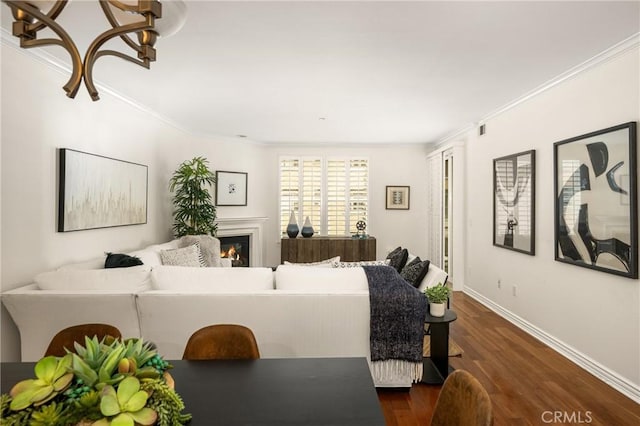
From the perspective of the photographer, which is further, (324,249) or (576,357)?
(324,249)

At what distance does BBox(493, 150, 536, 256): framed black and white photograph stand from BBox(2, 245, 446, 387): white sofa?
92.4 inches

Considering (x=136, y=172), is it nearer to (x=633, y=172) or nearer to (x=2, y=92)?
(x=2, y=92)

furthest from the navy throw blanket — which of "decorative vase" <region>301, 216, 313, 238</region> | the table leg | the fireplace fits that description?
"decorative vase" <region>301, 216, 313, 238</region>

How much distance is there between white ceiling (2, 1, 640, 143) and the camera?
2.27 metres

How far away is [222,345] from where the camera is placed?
5.66ft

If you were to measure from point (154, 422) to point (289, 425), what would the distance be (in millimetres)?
380

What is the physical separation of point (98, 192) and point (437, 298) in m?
3.22

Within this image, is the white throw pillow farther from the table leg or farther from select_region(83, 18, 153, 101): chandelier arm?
the table leg

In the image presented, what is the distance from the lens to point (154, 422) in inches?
35.8

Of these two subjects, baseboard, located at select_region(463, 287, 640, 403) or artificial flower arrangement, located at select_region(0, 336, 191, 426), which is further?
baseboard, located at select_region(463, 287, 640, 403)

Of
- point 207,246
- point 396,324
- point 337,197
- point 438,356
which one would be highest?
point 337,197

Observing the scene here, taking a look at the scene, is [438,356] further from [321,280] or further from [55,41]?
[55,41]

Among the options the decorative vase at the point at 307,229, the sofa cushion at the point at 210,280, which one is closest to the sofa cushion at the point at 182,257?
the sofa cushion at the point at 210,280

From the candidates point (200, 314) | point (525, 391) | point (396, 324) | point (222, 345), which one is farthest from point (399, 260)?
point (222, 345)
